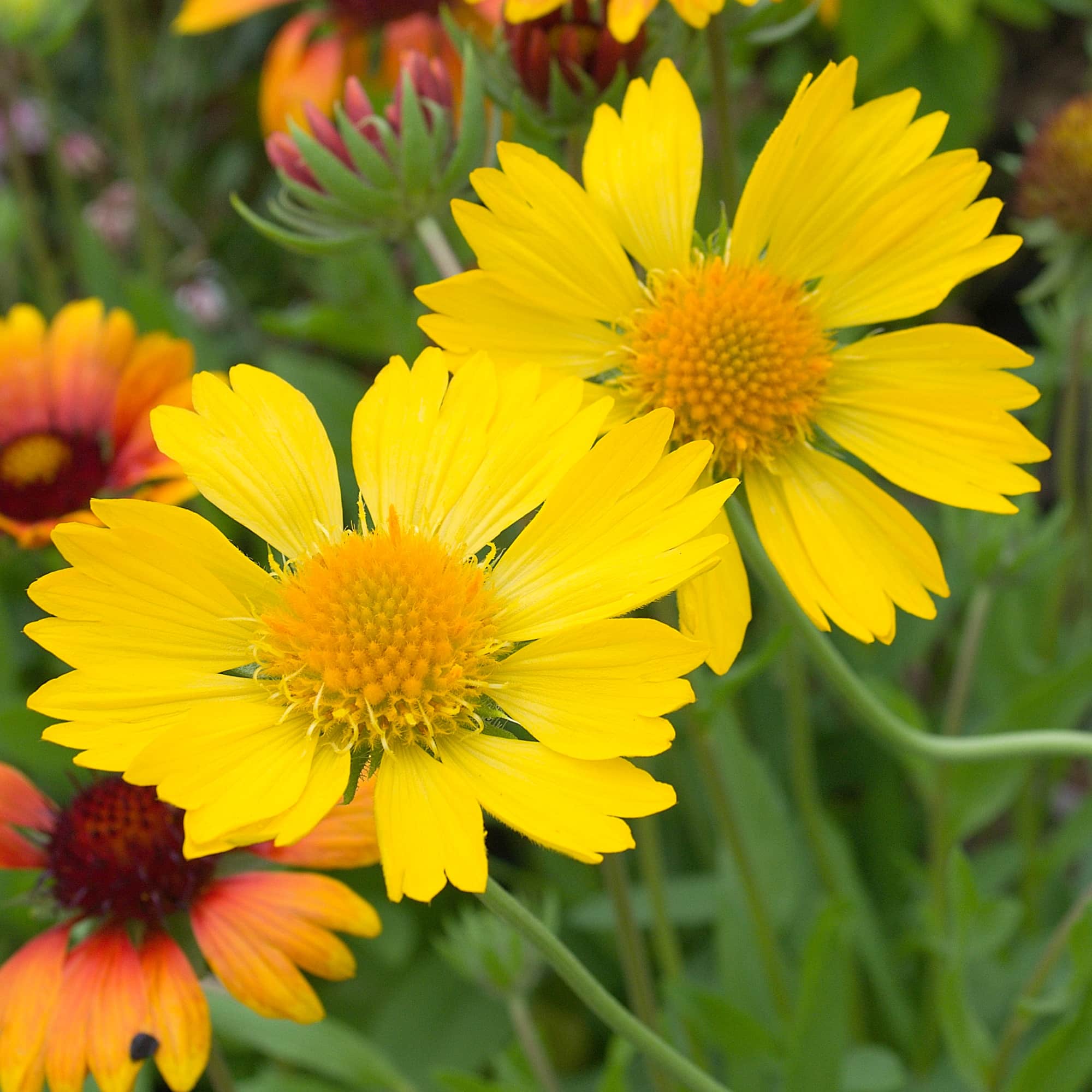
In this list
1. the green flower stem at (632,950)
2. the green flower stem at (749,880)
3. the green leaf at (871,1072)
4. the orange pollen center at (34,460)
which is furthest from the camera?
the orange pollen center at (34,460)

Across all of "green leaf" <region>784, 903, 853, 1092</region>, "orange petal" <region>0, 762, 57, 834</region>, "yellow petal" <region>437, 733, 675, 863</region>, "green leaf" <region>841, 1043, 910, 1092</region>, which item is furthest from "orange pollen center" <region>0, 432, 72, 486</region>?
"green leaf" <region>841, 1043, 910, 1092</region>

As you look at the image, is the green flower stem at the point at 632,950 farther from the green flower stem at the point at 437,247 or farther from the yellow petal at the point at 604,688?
the green flower stem at the point at 437,247

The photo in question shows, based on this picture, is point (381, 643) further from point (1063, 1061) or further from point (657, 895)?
point (1063, 1061)

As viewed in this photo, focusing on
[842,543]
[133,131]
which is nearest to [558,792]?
[842,543]

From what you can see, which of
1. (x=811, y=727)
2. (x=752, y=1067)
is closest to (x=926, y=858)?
(x=811, y=727)

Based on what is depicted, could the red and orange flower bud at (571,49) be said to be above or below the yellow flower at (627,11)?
above

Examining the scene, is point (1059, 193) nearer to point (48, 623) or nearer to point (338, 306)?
point (338, 306)

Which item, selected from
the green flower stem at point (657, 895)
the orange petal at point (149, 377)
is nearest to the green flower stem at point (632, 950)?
the green flower stem at point (657, 895)

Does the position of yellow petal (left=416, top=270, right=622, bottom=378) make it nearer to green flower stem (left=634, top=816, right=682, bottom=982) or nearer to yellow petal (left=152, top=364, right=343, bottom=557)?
yellow petal (left=152, top=364, right=343, bottom=557)
